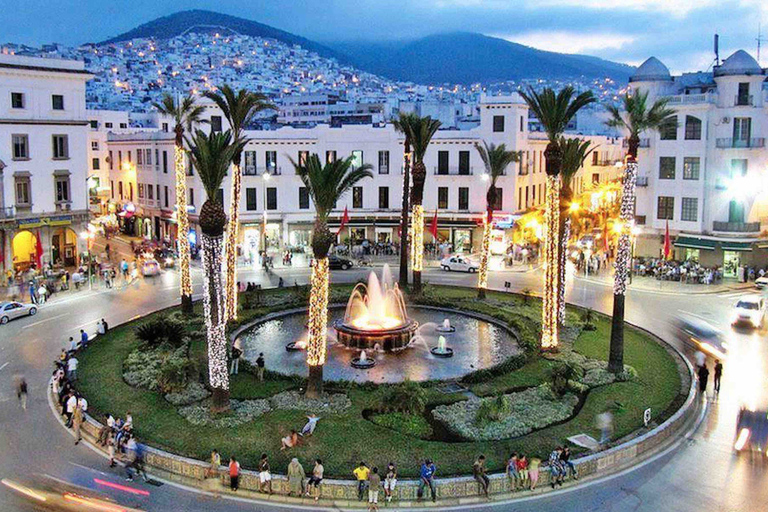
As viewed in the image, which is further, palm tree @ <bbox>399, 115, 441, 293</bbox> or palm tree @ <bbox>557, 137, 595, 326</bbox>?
palm tree @ <bbox>399, 115, 441, 293</bbox>

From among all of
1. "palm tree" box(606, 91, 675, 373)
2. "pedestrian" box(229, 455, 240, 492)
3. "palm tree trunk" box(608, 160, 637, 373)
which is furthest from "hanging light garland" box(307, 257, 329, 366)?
"palm tree" box(606, 91, 675, 373)

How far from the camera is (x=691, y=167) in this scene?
52.8 metres

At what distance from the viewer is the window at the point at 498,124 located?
200 ft

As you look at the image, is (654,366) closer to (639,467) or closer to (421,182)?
(639,467)

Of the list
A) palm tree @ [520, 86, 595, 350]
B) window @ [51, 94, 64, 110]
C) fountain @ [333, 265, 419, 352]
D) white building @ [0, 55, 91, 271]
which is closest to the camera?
palm tree @ [520, 86, 595, 350]

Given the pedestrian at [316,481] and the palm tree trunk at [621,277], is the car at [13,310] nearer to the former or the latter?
the pedestrian at [316,481]

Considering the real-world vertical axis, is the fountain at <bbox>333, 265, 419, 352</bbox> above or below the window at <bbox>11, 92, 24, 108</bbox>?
below

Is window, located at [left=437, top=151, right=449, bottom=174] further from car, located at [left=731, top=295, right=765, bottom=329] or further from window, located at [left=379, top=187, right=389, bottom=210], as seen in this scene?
car, located at [left=731, top=295, right=765, bottom=329]

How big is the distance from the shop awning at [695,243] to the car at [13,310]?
1714 inches

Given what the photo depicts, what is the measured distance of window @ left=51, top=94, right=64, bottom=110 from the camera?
50.1 meters

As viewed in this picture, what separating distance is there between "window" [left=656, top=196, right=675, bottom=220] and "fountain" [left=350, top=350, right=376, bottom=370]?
33677 mm

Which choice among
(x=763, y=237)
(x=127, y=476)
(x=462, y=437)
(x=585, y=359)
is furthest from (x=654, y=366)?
(x=763, y=237)

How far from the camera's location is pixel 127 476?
771 inches

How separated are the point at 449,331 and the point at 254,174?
1271 inches
